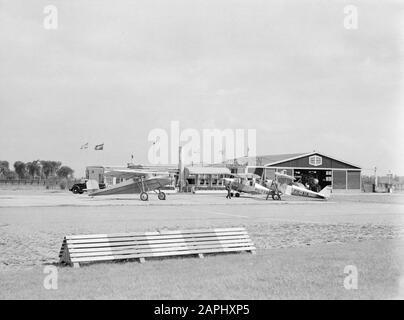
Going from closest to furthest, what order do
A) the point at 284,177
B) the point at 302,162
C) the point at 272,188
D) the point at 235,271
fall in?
the point at 235,271 → the point at 272,188 → the point at 284,177 → the point at 302,162

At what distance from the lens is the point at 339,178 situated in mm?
77062

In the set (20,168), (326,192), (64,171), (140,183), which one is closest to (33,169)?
(20,168)

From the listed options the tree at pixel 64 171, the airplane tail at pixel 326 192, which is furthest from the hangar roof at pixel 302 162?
the tree at pixel 64 171

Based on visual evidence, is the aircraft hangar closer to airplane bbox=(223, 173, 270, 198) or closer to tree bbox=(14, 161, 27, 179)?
airplane bbox=(223, 173, 270, 198)

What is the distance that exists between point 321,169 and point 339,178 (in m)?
3.19

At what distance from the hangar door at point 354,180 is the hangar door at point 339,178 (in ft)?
3.38

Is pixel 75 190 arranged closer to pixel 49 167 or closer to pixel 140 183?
pixel 140 183

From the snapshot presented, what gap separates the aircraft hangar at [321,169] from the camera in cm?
7506

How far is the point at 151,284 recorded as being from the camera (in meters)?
8.95

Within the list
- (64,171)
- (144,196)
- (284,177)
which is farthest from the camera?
(64,171)

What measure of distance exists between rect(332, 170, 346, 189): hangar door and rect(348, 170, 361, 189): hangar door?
1031 millimetres
